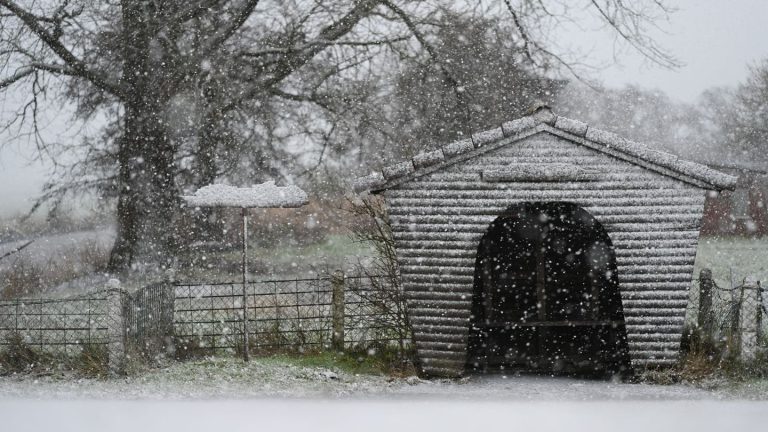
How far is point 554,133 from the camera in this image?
7125mm

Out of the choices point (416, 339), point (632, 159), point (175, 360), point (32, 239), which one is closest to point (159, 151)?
point (32, 239)

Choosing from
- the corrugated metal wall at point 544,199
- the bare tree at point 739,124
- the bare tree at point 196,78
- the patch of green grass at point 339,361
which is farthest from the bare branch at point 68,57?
the bare tree at point 739,124

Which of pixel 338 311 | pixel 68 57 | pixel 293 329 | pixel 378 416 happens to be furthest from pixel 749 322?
pixel 68 57

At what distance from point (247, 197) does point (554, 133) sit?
3.35 meters

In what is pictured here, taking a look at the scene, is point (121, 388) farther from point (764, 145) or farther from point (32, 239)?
point (764, 145)

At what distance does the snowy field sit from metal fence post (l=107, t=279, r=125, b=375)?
9.4 inches

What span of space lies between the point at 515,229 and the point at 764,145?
13.0 m

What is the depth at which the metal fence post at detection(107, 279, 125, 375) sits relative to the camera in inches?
289

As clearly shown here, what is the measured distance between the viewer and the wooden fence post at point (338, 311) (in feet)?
27.6

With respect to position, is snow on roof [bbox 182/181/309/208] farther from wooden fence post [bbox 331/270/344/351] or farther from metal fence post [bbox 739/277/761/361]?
metal fence post [bbox 739/277/761/361]

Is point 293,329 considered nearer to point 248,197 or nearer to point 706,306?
point 248,197

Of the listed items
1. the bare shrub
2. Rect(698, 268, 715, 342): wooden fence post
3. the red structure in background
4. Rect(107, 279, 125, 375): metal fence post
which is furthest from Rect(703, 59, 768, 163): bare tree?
Rect(107, 279, 125, 375): metal fence post

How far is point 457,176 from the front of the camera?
7188mm

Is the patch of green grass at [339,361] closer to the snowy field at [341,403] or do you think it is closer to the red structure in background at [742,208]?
the snowy field at [341,403]
